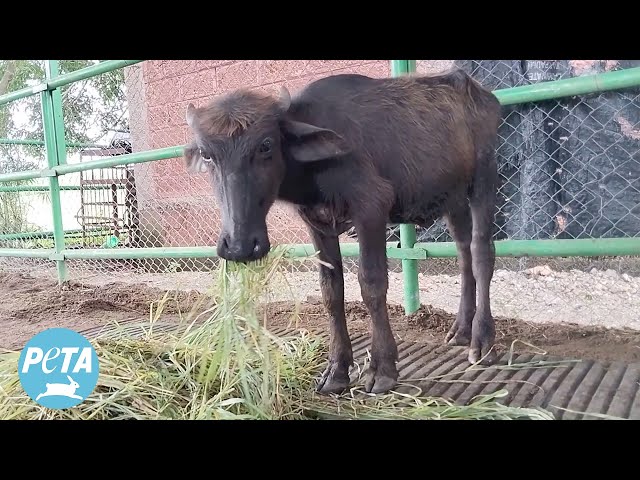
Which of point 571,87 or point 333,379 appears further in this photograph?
point 571,87

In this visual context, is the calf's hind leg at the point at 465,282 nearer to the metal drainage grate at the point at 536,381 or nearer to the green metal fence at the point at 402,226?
the metal drainage grate at the point at 536,381

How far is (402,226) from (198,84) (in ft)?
6.70

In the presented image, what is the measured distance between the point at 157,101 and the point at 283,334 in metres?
2.36

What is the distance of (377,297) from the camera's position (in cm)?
177

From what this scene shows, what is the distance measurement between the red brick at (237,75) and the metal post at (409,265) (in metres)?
1.20

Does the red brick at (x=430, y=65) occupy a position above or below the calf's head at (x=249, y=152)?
above

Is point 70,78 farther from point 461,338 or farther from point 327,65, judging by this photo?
point 461,338

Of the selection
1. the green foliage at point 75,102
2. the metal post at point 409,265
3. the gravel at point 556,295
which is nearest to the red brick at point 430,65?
the metal post at point 409,265

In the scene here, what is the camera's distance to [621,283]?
99.6 inches

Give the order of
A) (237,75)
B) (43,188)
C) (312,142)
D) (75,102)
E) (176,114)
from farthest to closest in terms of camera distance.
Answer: (43,188)
(75,102)
(176,114)
(237,75)
(312,142)

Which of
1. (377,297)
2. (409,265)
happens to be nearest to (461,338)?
(409,265)

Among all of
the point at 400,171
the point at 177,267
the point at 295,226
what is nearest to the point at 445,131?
the point at 400,171

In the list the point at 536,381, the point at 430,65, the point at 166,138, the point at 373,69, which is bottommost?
the point at 536,381

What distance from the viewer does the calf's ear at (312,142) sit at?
1.68 meters
